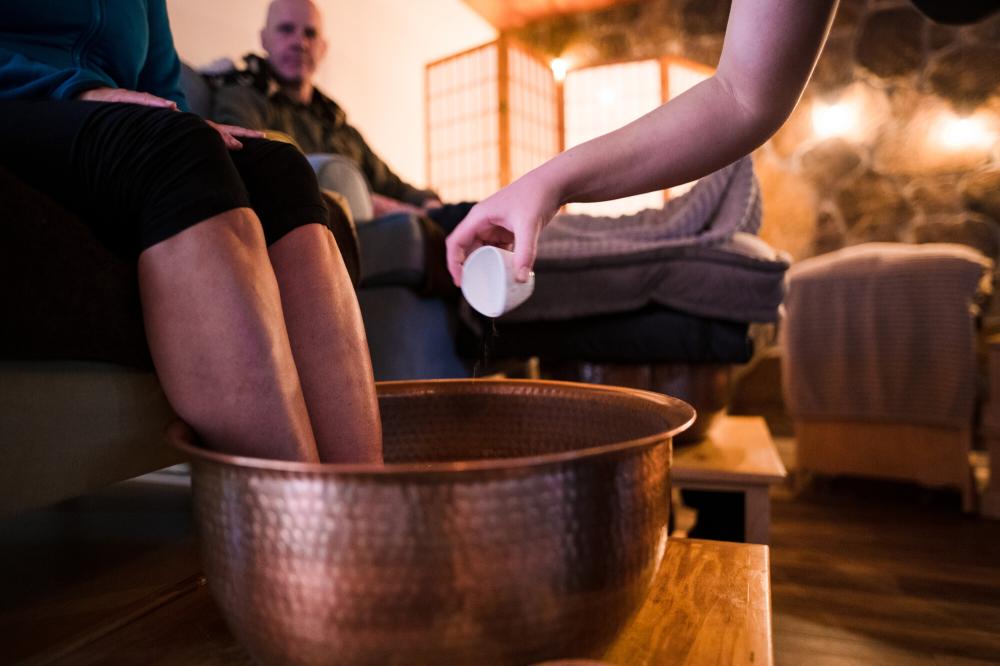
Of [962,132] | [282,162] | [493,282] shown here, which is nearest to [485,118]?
[962,132]

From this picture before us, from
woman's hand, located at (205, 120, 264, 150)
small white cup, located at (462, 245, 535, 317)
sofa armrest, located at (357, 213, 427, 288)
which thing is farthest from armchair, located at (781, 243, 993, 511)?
woman's hand, located at (205, 120, 264, 150)

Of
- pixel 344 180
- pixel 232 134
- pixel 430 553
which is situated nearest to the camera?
pixel 430 553

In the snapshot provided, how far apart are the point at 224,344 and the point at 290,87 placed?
1.76 metres

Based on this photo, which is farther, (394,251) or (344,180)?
(344,180)

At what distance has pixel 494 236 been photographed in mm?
543

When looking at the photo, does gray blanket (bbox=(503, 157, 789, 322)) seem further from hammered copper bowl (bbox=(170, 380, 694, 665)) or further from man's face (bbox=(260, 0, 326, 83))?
man's face (bbox=(260, 0, 326, 83))

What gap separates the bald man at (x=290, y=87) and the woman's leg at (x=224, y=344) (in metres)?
1.33

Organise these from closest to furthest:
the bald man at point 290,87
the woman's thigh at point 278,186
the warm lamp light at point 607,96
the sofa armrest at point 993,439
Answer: the woman's thigh at point 278,186 → the sofa armrest at point 993,439 → the bald man at point 290,87 → the warm lamp light at point 607,96

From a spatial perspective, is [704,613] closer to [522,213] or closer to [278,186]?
[522,213]

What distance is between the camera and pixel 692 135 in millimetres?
489

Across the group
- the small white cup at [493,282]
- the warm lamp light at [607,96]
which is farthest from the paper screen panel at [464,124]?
the small white cup at [493,282]

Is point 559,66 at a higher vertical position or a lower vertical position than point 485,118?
higher

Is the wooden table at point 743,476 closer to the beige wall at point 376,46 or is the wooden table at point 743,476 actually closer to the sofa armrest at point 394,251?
the sofa armrest at point 394,251

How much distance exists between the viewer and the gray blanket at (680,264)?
1080 millimetres
